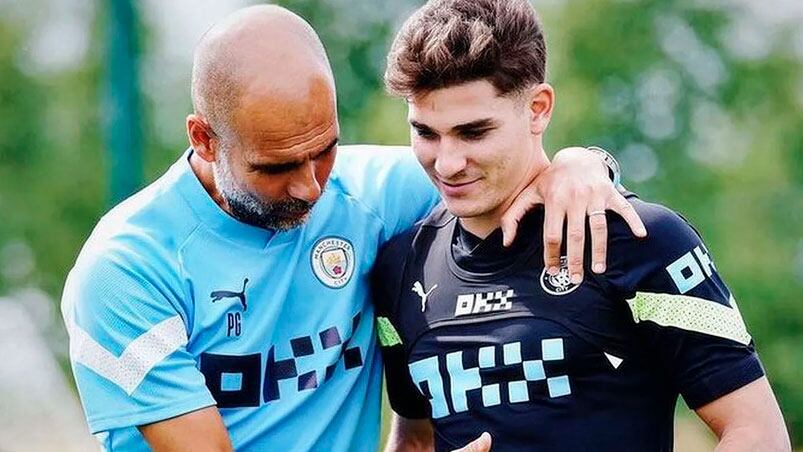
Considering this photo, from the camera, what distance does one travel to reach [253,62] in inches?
127

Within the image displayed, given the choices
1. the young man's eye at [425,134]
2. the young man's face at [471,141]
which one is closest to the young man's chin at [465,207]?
the young man's face at [471,141]

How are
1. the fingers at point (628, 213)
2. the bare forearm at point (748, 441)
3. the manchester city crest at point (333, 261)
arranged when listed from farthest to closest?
the manchester city crest at point (333, 261)
the fingers at point (628, 213)
the bare forearm at point (748, 441)

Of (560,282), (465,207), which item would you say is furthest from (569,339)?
(465,207)

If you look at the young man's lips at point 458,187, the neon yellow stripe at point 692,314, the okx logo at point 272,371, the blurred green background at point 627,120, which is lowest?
the blurred green background at point 627,120

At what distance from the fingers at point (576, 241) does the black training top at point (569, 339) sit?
34mm

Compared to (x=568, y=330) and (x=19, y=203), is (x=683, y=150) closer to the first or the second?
(x=19, y=203)

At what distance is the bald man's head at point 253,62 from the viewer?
3.19m

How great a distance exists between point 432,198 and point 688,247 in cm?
81

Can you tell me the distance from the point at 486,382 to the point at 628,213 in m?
0.47

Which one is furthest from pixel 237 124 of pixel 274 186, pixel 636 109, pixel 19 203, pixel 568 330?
pixel 19 203

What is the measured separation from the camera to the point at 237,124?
3225mm

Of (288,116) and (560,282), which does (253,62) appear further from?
(560,282)

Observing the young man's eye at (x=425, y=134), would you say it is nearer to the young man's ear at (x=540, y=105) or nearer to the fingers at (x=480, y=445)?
the young man's ear at (x=540, y=105)

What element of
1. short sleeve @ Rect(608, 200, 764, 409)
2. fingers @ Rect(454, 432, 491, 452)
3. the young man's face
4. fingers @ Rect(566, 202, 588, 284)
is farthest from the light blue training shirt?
short sleeve @ Rect(608, 200, 764, 409)
